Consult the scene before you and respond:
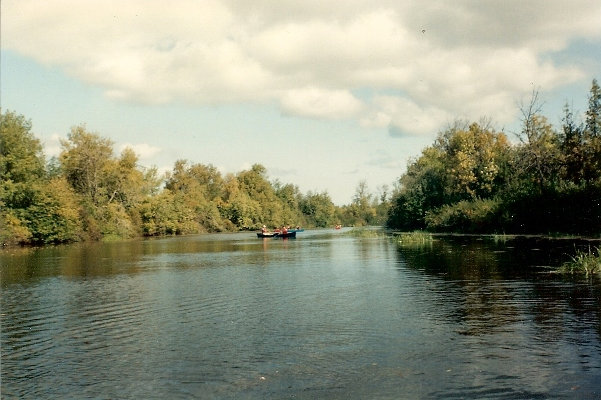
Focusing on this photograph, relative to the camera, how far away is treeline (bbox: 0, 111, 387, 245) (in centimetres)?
6775

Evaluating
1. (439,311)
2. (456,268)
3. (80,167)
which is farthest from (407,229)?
(439,311)

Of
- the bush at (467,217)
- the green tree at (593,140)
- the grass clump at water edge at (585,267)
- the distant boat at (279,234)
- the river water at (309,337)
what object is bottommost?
the river water at (309,337)

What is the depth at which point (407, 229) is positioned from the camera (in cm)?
9200

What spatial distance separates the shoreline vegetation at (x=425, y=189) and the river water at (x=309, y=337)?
1023 inches

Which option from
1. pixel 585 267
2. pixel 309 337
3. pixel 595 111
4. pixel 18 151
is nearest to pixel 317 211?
pixel 18 151

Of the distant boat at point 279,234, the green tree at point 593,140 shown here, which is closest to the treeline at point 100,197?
the distant boat at point 279,234

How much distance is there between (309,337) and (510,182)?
198 feet

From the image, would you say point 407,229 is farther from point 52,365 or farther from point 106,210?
point 52,365

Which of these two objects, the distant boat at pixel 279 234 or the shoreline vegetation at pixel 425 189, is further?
the distant boat at pixel 279 234

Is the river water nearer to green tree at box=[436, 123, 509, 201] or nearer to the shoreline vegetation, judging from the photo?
the shoreline vegetation

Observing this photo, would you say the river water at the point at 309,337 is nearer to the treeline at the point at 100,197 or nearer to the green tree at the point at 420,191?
the treeline at the point at 100,197

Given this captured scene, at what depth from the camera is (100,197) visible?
296ft

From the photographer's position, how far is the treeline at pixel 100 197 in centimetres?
6775

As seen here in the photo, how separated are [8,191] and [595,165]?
62.8 m
